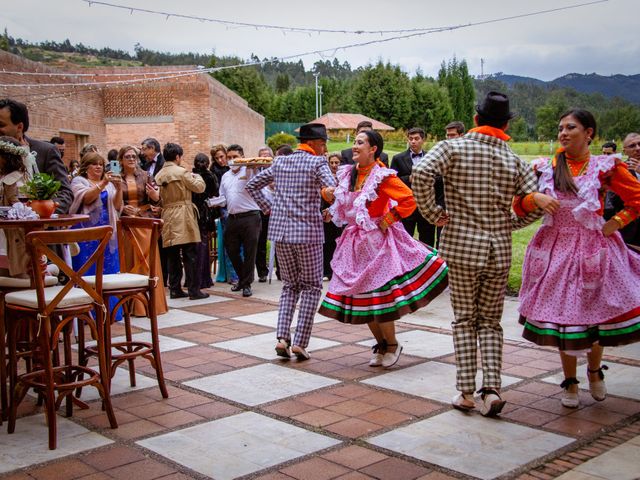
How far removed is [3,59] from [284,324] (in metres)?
13.4

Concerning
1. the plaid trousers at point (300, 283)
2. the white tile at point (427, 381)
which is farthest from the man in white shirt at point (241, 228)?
the white tile at point (427, 381)

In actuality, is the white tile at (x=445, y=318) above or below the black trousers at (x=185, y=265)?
below

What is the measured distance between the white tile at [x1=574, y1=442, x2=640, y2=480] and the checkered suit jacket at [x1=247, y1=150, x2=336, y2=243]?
2845mm

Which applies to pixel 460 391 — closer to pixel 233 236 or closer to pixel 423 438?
pixel 423 438

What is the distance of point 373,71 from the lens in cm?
6625

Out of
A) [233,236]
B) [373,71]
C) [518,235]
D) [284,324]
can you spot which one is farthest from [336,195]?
[373,71]

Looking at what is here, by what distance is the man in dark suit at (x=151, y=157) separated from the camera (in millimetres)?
9234

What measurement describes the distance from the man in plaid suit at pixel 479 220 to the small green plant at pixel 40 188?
225 centimetres

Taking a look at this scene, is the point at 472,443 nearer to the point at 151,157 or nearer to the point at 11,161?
the point at 11,161

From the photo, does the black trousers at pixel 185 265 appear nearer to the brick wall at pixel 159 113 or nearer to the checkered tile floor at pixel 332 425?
the checkered tile floor at pixel 332 425

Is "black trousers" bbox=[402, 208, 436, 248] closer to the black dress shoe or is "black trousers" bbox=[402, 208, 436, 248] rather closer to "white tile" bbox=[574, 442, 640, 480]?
the black dress shoe

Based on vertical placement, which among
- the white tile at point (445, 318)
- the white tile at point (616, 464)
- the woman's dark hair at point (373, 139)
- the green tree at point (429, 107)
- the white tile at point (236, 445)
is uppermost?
the green tree at point (429, 107)

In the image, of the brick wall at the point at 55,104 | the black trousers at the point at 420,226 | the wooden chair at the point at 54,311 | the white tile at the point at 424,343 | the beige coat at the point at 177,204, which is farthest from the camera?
the brick wall at the point at 55,104

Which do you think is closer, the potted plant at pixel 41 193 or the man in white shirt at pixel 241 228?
the potted plant at pixel 41 193
